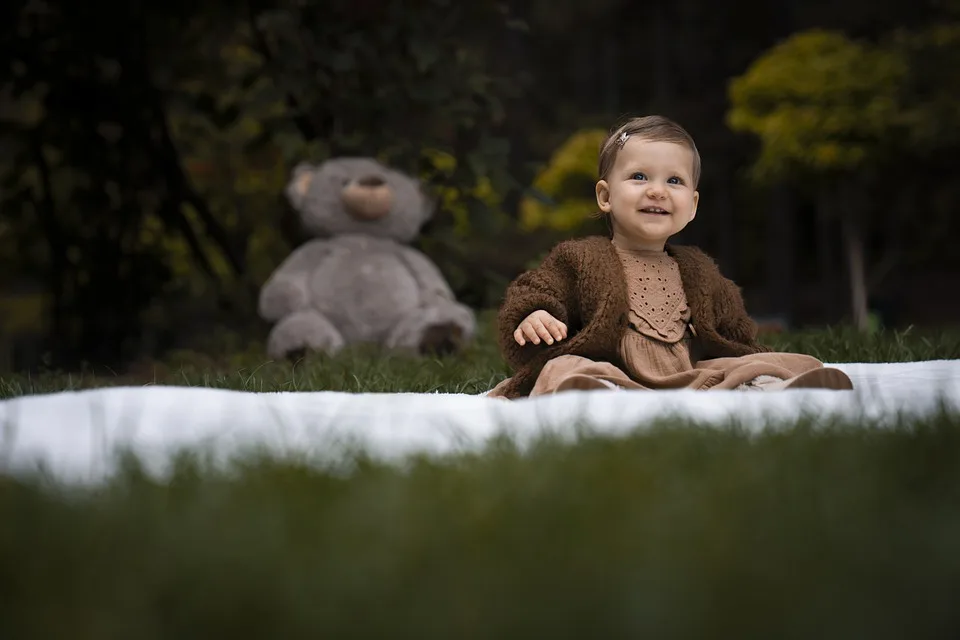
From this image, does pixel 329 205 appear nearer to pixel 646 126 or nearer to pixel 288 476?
pixel 646 126

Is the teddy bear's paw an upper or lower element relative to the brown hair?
lower

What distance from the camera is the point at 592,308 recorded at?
2.44m

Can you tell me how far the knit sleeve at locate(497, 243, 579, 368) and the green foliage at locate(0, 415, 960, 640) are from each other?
3.87 ft

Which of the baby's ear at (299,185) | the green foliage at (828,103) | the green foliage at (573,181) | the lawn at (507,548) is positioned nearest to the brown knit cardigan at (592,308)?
the lawn at (507,548)

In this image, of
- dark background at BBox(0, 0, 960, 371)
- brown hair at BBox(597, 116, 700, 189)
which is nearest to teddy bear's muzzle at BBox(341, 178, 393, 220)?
dark background at BBox(0, 0, 960, 371)

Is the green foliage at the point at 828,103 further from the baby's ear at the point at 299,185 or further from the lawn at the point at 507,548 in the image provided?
the lawn at the point at 507,548

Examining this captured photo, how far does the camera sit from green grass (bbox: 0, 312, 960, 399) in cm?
277

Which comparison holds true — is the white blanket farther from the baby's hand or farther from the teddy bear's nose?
the teddy bear's nose

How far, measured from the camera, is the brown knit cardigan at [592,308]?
242cm

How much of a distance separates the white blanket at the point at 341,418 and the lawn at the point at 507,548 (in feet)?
0.77

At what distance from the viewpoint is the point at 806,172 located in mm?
7914

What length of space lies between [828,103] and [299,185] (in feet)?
15.9

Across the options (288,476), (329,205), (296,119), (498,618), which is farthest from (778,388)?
(296,119)

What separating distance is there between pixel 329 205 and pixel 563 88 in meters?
11.6
